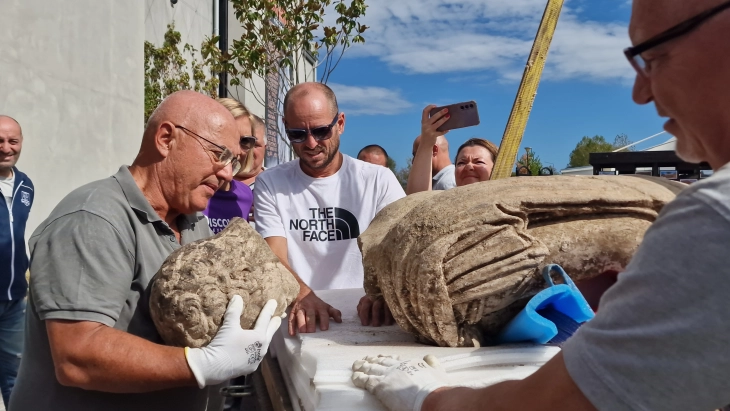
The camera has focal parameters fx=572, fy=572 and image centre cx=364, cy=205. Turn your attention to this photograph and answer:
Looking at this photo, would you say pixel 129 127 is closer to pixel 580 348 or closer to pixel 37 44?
pixel 37 44

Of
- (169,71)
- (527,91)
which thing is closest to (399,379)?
(527,91)

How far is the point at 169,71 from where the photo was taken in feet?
32.4

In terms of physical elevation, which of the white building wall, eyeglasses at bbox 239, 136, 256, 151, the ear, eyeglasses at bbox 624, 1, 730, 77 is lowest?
the ear

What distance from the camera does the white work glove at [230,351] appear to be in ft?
5.34

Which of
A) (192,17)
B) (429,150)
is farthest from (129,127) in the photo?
(429,150)

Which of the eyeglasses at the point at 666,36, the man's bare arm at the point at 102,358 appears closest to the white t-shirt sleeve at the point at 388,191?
the man's bare arm at the point at 102,358

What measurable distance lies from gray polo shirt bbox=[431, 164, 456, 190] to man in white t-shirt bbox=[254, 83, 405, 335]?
1099mm

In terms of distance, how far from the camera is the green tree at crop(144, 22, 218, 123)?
371 inches

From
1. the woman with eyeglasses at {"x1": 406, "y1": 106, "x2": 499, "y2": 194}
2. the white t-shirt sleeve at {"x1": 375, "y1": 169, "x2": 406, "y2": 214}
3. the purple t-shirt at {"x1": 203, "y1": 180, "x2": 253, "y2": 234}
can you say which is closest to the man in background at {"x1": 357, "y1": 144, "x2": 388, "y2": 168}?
the woman with eyeglasses at {"x1": 406, "y1": 106, "x2": 499, "y2": 194}

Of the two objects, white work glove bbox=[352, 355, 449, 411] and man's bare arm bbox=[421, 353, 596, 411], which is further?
white work glove bbox=[352, 355, 449, 411]

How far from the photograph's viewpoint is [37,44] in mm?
5598

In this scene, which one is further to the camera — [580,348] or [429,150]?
[429,150]

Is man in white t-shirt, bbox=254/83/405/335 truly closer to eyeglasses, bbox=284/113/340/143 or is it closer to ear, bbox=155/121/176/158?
eyeglasses, bbox=284/113/340/143

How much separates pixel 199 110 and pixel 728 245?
1.65 meters
